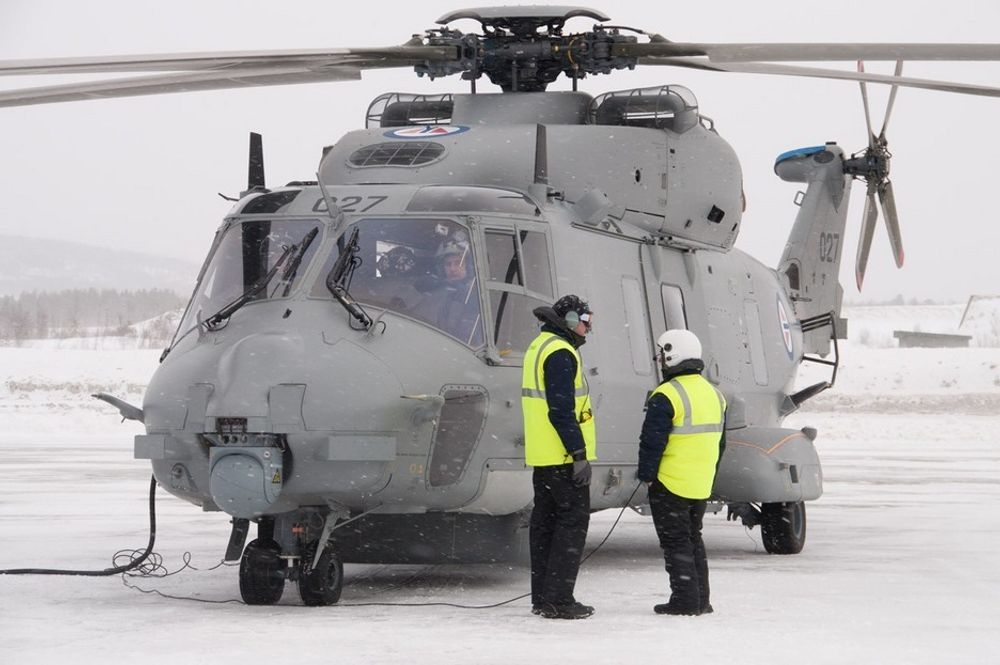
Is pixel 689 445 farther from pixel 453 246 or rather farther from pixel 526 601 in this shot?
pixel 453 246

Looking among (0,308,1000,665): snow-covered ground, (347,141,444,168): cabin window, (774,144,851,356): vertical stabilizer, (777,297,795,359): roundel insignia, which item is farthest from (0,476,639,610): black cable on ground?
(774,144,851,356): vertical stabilizer

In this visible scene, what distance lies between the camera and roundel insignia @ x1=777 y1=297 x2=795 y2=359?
13461 millimetres

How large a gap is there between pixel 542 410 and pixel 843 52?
2787 mm

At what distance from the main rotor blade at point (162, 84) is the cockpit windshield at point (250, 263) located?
0.92m

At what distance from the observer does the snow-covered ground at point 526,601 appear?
686 cm

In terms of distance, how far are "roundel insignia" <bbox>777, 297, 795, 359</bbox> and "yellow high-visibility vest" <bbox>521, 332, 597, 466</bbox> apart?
562cm

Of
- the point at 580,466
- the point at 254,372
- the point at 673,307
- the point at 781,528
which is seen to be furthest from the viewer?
the point at 781,528

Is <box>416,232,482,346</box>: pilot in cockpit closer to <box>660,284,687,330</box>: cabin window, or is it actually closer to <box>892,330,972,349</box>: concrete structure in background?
<box>660,284,687,330</box>: cabin window

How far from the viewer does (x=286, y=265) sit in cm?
877

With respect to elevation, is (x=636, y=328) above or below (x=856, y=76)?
below

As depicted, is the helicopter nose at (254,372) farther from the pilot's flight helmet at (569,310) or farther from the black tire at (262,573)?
the pilot's flight helmet at (569,310)

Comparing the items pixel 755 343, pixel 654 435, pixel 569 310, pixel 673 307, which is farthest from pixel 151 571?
pixel 755 343

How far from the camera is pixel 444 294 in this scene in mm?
8719

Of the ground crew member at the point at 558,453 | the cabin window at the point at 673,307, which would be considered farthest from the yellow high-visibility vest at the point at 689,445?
the cabin window at the point at 673,307
